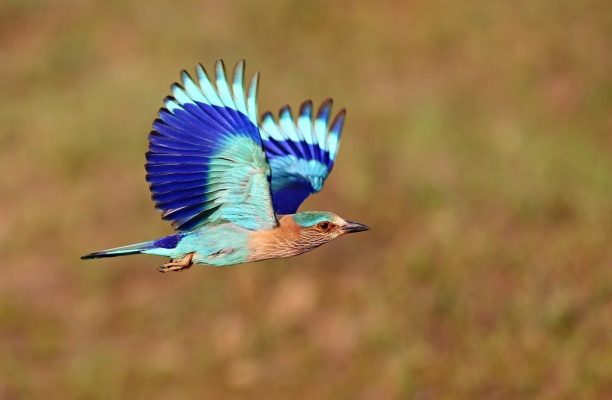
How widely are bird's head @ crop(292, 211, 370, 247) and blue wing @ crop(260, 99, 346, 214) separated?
577mm

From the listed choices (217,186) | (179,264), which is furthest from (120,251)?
(217,186)

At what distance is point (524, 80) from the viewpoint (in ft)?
47.4

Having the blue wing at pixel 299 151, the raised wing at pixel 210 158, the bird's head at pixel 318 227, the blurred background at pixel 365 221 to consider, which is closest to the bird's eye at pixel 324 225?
the bird's head at pixel 318 227

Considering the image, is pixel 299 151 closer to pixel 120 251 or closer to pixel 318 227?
pixel 318 227

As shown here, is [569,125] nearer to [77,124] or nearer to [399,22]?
[399,22]

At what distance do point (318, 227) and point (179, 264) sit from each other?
76 centimetres

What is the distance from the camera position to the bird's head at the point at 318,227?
22.5 ft

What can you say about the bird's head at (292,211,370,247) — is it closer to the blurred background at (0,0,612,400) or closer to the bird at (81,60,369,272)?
the bird at (81,60,369,272)

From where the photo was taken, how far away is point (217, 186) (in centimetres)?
657

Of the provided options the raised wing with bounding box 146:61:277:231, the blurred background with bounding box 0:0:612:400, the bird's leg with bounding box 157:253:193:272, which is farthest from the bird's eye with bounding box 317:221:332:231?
the blurred background with bounding box 0:0:612:400

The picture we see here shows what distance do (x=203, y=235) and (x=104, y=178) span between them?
7610 millimetres

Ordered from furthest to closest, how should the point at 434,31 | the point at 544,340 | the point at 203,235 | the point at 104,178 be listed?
the point at 434,31, the point at 104,178, the point at 544,340, the point at 203,235

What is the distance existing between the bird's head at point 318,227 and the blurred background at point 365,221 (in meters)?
4.98

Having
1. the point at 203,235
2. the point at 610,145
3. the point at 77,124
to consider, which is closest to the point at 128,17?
the point at 77,124
